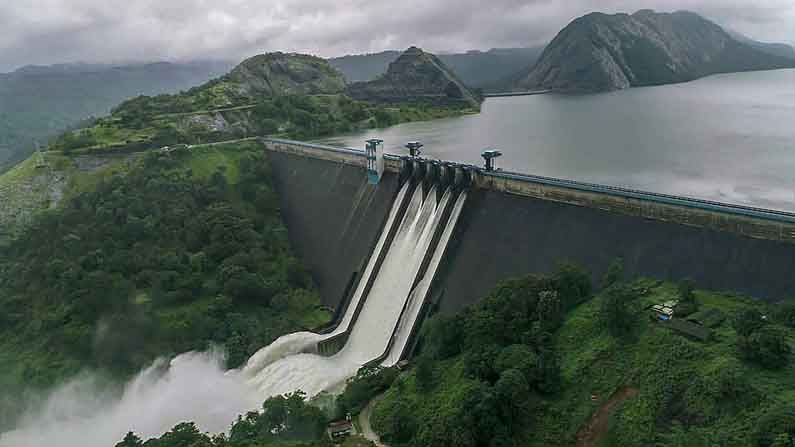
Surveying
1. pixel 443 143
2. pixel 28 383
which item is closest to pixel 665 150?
pixel 443 143

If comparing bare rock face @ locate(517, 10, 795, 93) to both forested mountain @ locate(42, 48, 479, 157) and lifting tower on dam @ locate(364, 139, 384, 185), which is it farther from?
lifting tower on dam @ locate(364, 139, 384, 185)

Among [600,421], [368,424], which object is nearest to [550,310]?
[600,421]

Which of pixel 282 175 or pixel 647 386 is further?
pixel 282 175

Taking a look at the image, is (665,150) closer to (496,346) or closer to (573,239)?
(573,239)

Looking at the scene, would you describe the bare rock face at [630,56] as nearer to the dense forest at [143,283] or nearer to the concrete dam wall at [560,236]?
the dense forest at [143,283]

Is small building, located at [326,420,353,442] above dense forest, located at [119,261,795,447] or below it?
below

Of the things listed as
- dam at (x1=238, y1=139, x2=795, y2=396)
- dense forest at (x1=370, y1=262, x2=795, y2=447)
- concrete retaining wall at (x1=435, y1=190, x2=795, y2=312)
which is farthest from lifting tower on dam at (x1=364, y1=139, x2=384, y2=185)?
dense forest at (x1=370, y1=262, x2=795, y2=447)
